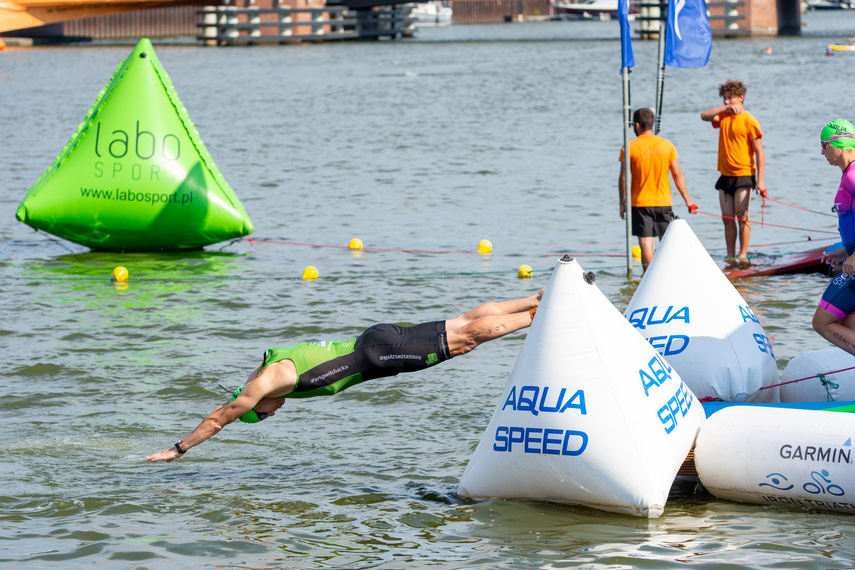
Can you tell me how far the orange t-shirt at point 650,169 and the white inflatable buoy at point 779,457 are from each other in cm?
548

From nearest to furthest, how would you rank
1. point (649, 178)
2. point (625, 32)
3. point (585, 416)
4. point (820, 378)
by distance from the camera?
point (585, 416), point (820, 378), point (625, 32), point (649, 178)

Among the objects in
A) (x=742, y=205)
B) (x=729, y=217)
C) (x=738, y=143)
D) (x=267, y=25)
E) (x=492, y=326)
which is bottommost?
(x=492, y=326)

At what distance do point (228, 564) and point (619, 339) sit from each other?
2502 mm

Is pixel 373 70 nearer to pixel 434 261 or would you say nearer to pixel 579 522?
pixel 434 261

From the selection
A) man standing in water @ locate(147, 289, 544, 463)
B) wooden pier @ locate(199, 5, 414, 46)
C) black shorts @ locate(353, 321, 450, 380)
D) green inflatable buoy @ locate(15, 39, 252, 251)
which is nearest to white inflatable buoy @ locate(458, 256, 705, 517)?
man standing in water @ locate(147, 289, 544, 463)

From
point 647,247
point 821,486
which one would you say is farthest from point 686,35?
point 821,486

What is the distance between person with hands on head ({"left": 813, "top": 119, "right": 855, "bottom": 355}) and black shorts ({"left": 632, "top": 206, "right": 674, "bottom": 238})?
4781 mm

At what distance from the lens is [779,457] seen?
20.8 feet

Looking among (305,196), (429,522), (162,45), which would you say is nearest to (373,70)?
(162,45)

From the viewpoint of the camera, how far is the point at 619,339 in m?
6.34

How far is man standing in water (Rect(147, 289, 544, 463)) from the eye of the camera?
6.95 metres

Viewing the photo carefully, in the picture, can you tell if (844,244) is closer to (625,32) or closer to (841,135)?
(841,135)

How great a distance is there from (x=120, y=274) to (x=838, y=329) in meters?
8.96

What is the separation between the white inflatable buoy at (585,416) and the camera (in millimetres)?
6156
